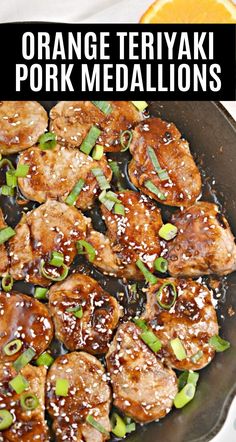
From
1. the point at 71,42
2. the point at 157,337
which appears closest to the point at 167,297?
the point at 157,337

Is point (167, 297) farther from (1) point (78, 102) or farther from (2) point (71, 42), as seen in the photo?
(2) point (71, 42)

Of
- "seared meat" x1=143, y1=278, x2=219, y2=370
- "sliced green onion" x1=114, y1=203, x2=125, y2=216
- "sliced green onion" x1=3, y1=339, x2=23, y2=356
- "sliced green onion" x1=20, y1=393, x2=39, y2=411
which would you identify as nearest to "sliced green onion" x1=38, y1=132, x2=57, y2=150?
"sliced green onion" x1=114, y1=203, x2=125, y2=216

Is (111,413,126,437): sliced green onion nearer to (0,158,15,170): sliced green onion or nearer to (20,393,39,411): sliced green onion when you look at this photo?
(20,393,39,411): sliced green onion

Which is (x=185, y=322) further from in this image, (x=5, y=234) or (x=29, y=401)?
(x=5, y=234)

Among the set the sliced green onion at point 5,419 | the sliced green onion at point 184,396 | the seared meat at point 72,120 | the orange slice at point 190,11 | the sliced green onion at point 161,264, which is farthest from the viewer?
the orange slice at point 190,11

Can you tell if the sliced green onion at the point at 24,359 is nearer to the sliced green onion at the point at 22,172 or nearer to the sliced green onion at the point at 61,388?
the sliced green onion at the point at 61,388

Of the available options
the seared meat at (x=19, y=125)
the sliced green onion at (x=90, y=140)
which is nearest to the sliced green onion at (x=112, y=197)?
the sliced green onion at (x=90, y=140)

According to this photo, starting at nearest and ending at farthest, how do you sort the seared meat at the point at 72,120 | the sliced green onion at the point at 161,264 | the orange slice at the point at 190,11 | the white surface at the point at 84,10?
the sliced green onion at the point at 161,264 → the seared meat at the point at 72,120 → the orange slice at the point at 190,11 → the white surface at the point at 84,10
